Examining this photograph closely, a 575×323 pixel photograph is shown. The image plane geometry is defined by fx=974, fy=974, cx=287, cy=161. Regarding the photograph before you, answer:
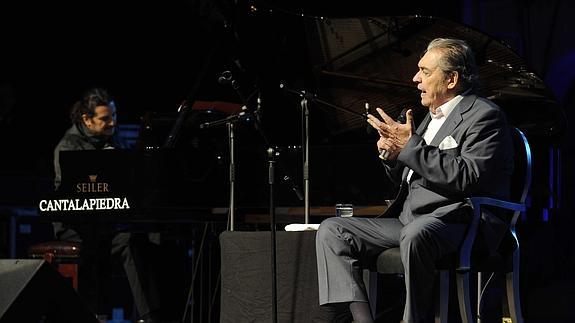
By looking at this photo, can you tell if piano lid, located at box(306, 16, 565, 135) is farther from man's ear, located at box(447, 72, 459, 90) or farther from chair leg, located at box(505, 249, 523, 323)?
chair leg, located at box(505, 249, 523, 323)

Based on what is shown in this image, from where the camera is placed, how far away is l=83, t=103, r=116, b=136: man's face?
609cm

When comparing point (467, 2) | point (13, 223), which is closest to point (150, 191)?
point (13, 223)

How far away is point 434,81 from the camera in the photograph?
4023 millimetres

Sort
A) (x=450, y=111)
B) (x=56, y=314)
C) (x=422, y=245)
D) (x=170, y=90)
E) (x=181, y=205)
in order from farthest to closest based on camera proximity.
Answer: (x=170, y=90)
(x=181, y=205)
(x=450, y=111)
(x=422, y=245)
(x=56, y=314)

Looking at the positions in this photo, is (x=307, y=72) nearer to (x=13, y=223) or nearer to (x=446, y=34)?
(x=446, y=34)

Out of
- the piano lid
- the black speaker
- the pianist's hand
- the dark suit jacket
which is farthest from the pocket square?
the black speaker

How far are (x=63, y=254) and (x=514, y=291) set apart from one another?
2963mm

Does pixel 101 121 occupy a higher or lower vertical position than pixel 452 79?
higher

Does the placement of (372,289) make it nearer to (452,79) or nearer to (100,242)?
(452,79)

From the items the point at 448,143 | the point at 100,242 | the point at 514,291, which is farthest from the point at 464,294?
the point at 100,242

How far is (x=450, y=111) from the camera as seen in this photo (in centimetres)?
405

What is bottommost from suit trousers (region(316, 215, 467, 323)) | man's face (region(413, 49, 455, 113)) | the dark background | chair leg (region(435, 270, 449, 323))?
chair leg (region(435, 270, 449, 323))

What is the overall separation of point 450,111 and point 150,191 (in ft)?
5.82

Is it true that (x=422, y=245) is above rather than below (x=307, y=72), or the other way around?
below
